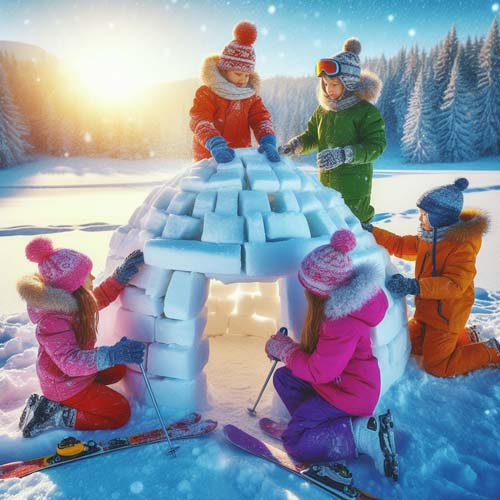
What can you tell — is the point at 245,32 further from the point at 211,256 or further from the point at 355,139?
the point at 211,256

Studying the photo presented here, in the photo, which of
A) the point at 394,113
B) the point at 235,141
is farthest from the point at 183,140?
the point at 235,141

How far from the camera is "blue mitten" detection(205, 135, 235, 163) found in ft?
8.14

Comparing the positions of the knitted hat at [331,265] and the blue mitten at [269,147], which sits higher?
the blue mitten at [269,147]

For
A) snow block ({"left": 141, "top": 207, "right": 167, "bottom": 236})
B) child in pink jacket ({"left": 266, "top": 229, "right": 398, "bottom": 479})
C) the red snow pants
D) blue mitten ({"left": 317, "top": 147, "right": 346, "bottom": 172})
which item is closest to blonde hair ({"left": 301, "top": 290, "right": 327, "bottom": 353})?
child in pink jacket ({"left": 266, "top": 229, "right": 398, "bottom": 479})

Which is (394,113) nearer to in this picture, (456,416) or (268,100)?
(268,100)

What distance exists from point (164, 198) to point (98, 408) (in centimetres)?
124

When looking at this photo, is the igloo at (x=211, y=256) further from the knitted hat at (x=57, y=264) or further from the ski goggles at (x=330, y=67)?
the ski goggles at (x=330, y=67)

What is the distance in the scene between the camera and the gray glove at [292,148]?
3.28 m

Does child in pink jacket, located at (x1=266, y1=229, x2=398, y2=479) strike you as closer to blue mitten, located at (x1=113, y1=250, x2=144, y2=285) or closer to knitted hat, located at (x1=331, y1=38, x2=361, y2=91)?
blue mitten, located at (x1=113, y1=250, x2=144, y2=285)

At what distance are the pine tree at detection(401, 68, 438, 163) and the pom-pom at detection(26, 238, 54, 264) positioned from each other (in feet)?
74.4

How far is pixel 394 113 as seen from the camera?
2725 centimetres

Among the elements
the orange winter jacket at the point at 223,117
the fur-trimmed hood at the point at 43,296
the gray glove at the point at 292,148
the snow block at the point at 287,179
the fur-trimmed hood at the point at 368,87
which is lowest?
the fur-trimmed hood at the point at 43,296

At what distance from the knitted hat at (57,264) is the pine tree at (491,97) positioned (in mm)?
23720

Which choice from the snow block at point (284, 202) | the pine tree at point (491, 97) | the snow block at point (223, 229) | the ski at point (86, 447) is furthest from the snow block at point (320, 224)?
the pine tree at point (491, 97)
